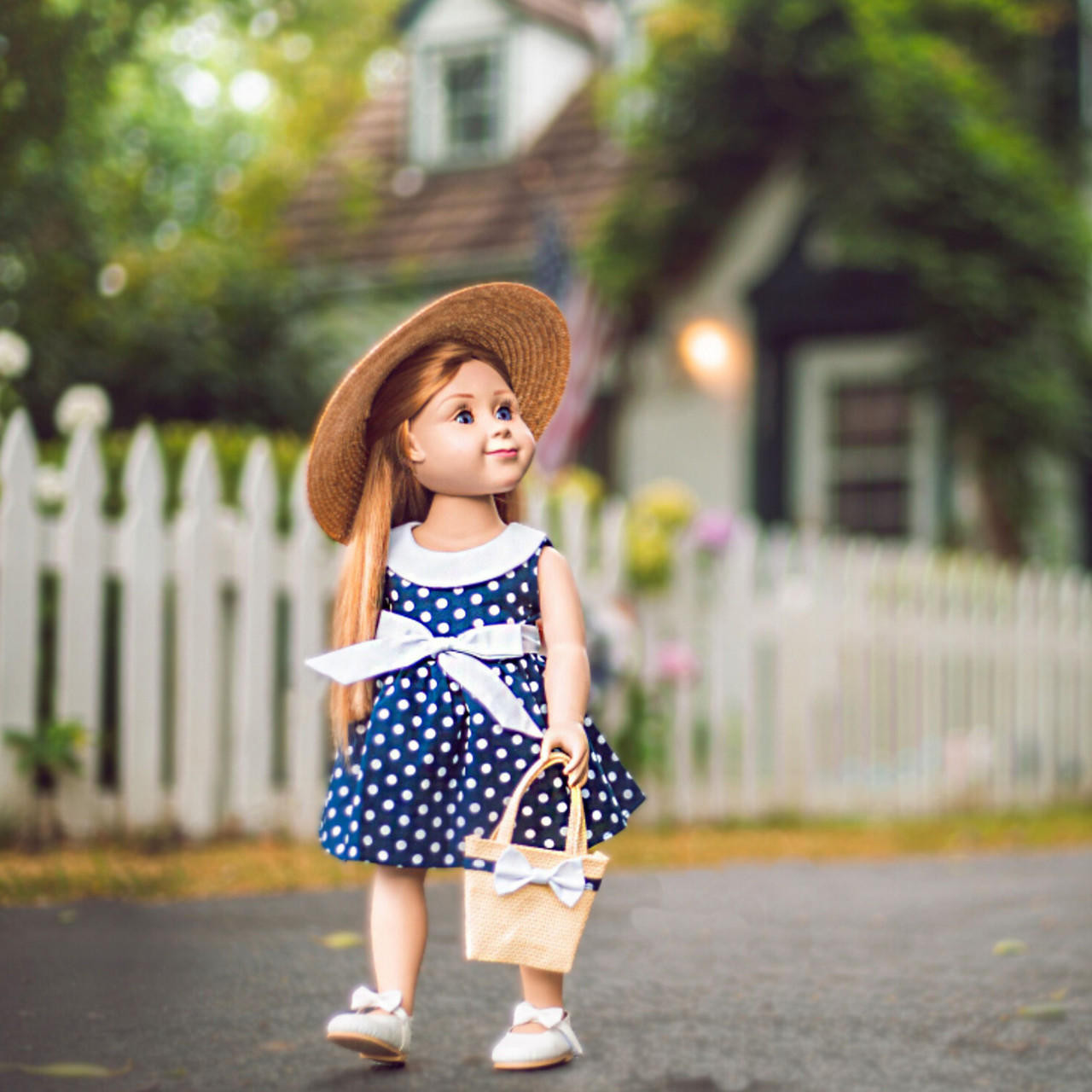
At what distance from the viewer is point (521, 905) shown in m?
2.54

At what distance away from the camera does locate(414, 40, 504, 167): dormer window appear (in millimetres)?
14492

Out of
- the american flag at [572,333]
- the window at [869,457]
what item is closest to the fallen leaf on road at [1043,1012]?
the american flag at [572,333]

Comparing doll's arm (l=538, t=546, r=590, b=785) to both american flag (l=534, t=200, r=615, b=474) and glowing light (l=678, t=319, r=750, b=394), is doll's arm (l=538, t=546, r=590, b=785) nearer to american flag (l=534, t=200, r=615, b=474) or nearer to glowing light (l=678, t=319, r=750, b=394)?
american flag (l=534, t=200, r=615, b=474)

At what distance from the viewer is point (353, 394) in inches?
114

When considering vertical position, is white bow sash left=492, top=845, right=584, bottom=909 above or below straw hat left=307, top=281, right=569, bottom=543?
below

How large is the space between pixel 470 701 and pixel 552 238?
838 cm

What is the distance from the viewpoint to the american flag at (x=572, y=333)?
10055mm

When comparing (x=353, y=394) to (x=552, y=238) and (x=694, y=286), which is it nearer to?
(x=552, y=238)

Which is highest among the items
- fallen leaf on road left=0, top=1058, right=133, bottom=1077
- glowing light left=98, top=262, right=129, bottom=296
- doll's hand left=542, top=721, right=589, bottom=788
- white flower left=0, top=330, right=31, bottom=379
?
glowing light left=98, top=262, right=129, bottom=296

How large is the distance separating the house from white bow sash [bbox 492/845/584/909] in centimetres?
862

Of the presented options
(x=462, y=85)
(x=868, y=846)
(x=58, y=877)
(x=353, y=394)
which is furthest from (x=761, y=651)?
(x=462, y=85)

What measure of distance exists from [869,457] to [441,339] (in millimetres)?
9348

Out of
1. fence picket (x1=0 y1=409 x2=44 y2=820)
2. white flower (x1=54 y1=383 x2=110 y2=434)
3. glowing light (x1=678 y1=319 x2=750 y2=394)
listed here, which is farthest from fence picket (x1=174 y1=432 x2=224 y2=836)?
glowing light (x1=678 y1=319 x2=750 y2=394)

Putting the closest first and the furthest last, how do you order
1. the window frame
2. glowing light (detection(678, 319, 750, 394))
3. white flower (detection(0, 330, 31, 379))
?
white flower (detection(0, 330, 31, 379)), glowing light (detection(678, 319, 750, 394)), the window frame
